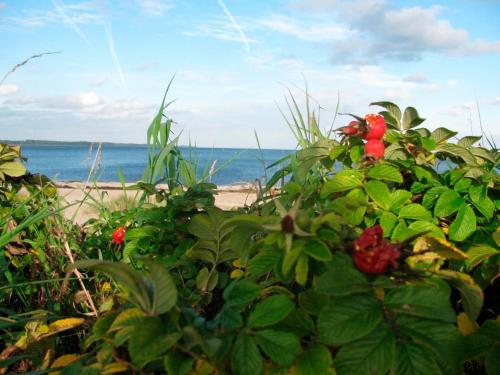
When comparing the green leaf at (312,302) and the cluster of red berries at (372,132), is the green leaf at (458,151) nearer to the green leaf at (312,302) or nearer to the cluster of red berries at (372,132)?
the cluster of red berries at (372,132)

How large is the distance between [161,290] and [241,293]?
17cm

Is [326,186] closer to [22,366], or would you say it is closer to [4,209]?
[22,366]

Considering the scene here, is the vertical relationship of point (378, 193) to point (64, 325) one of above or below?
above

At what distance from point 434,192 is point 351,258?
0.66 metres

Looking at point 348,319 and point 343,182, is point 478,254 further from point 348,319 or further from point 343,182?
point 348,319

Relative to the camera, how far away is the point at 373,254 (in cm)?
87

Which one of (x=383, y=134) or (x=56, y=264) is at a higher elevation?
(x=383, y=134)

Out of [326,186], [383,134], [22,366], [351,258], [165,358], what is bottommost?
[22,366]

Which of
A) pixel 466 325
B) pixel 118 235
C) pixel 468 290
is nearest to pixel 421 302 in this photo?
pixel 468 290

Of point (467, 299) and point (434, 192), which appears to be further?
point (434, 192)

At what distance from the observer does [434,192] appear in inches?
58.7

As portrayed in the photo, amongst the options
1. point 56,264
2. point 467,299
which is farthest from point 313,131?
point 467,299

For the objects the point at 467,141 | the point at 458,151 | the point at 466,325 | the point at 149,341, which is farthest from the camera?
the point at 467,141

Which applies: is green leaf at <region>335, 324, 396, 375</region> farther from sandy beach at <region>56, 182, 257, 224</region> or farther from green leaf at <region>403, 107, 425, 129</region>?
sandy beach at <region>56, 182, 257, 224</region>
